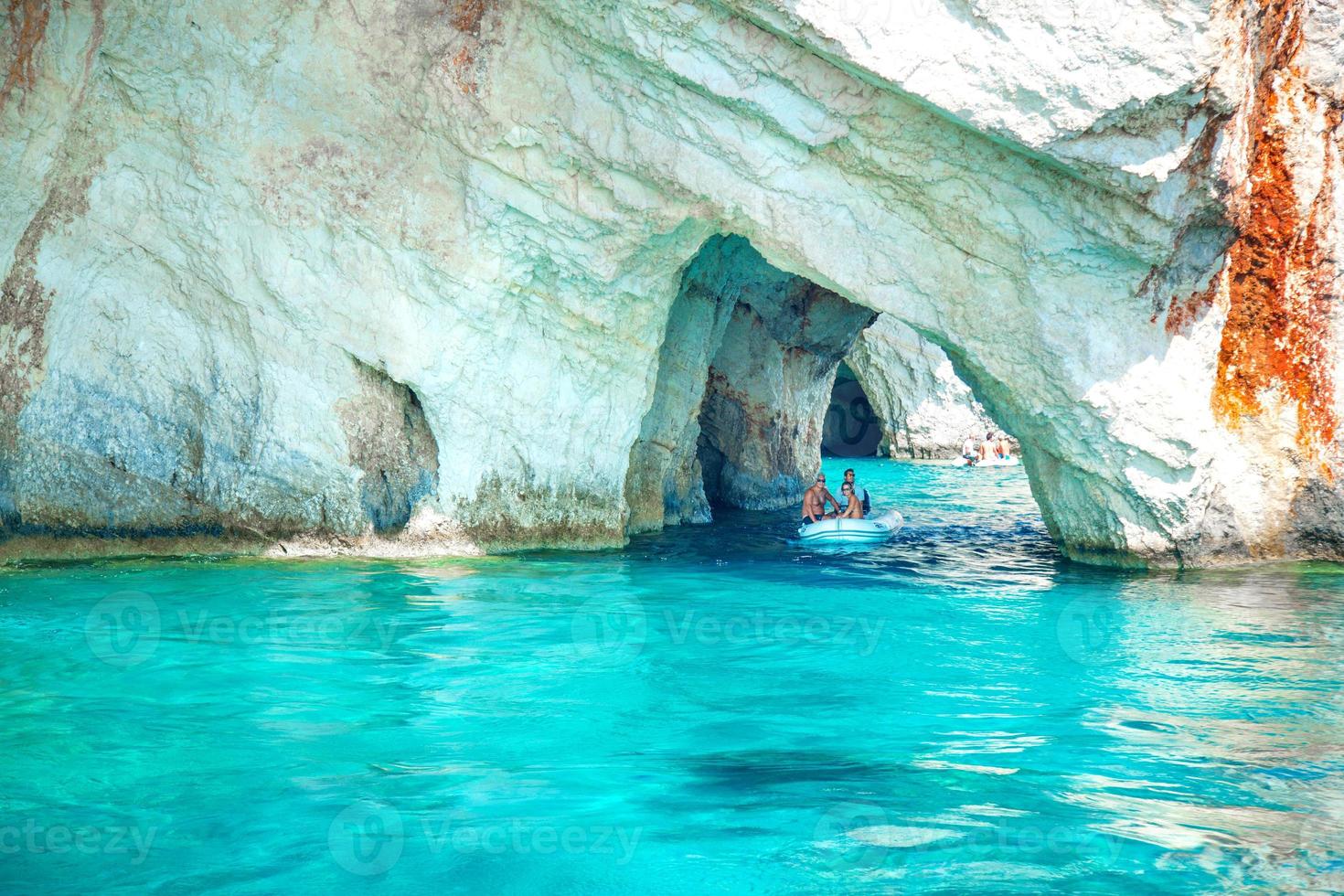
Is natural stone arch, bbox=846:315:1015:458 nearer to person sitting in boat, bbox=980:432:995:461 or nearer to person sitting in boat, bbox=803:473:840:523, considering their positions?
person sitting in boat, bbox=980:432:995:461

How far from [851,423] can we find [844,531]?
2309 cm

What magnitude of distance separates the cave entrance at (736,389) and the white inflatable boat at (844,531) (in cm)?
206

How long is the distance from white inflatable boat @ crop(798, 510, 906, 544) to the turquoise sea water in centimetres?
312

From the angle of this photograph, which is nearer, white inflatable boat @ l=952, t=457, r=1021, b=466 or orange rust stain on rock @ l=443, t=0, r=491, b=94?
orange rust stain on rock @ l=443, t=0, r=491, b=94

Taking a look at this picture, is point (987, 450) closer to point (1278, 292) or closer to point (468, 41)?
point (1278, 292)

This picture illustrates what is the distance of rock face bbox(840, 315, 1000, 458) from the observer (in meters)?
34.1

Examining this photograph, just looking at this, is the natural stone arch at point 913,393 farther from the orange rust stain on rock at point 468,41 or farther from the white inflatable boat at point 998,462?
the orange rust stain on rock at point 468,41

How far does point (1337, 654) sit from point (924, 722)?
3.60m

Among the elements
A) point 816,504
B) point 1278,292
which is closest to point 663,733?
point 1278,292

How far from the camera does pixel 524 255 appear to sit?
1249cm

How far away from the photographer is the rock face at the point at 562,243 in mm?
10875

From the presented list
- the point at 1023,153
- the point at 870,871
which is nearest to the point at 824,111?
the point at 1023,153

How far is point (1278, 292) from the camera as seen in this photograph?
38.3 feet

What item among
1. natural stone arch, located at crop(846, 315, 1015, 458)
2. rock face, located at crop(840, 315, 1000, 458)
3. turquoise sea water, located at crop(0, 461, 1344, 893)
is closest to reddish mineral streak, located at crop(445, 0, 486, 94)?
turquoise sea water, located at crop(0, 461, 1344, 893)
